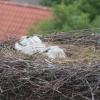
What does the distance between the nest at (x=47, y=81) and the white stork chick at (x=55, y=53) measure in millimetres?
328

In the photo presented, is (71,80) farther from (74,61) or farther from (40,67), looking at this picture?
(74,61)

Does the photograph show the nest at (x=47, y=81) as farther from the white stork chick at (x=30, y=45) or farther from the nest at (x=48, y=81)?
the white stork chick at (x=30, y=45)

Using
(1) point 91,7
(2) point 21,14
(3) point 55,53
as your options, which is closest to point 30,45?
(3) point 55,53

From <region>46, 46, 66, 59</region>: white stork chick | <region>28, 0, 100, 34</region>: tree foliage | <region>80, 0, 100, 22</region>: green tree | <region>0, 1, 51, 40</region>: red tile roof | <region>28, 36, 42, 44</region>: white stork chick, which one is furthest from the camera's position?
<region>0, 1, 51, 40</region>: red tile roof

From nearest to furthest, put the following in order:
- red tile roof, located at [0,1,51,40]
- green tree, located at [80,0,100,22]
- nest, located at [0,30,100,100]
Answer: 1. nest, located at [0,30,100,100]
2. green tree, located at [80,0,100,22]
3. red tile roof, located at [0,1,51,40]

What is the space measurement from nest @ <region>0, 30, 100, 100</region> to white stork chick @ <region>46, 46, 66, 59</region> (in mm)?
328

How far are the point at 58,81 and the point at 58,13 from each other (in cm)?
304

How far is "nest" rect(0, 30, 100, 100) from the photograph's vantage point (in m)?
3.01

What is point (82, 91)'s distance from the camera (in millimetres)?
3031

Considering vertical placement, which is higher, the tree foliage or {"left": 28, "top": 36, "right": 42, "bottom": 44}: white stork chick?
{"left": 28, "top": 36, "right": 42, "bottom": 44}: white stork chick

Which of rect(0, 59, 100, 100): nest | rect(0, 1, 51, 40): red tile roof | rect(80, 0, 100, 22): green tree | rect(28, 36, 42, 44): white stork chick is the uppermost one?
rect(28, 36, 42, 44): white stork chick

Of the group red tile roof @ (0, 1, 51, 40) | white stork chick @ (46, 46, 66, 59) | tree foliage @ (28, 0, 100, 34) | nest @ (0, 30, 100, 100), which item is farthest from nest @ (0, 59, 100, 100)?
red tile roof @ (0, 1, 51, 40)

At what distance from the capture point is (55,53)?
11.7 ft

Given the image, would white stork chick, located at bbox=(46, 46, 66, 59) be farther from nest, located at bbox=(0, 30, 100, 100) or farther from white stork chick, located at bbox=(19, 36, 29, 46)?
nest, located at bbox=(0, 30, 100, 100)
